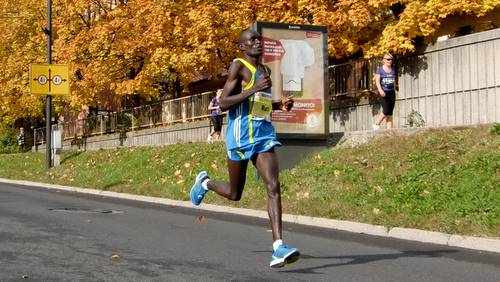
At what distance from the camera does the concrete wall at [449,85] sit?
13.6 metres

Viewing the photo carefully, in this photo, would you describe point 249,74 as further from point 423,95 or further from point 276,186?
point 423,95

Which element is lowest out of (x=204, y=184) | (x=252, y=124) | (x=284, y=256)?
(x=284, y=256)

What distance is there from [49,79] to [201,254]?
19.7 metres

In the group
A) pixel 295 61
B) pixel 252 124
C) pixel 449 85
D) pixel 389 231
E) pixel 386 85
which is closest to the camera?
pixel 252 124

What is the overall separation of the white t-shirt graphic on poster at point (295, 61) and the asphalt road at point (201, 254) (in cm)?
425

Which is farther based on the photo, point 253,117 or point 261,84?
point 253,117

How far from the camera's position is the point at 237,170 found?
589cm

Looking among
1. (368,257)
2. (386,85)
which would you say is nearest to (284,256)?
(368,257)

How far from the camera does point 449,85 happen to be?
1495cm

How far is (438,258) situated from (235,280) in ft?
7.83

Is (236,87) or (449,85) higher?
(449,85)

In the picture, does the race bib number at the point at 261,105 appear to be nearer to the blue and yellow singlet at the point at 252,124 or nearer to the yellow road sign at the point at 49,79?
the blue and yellow singlet at the point at 252,124

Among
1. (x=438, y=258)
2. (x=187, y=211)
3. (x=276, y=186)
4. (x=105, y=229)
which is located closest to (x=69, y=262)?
(x=276, y=186)

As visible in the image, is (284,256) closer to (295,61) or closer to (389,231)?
(389,231)
